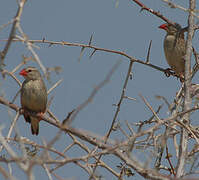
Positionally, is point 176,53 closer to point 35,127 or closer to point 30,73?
point 30,73

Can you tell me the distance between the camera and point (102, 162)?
4.72 m

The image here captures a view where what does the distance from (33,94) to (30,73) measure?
0.45m

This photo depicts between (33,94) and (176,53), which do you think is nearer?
(33,94)

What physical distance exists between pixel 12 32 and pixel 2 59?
282mm

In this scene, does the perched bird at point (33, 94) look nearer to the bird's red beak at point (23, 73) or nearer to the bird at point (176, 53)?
the bird's red beak at point (23, 73)

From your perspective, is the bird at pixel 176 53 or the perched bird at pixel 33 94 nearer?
the perched bird at pixel 33 94

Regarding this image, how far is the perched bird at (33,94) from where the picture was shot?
274 inches

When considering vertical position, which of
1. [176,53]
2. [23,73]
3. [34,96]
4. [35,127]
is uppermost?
[176,53]

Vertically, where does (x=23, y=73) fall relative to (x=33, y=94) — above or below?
above

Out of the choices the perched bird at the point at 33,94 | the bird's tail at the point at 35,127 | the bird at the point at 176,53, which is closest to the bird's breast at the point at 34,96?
the perched bird at the point at 33,94

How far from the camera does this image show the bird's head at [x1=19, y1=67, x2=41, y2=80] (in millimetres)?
7250

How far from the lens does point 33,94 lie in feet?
23.1

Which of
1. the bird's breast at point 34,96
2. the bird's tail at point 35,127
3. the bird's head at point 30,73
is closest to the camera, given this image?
the bird's breast at point 34,96

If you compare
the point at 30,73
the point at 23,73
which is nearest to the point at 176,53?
the point at 30,73
